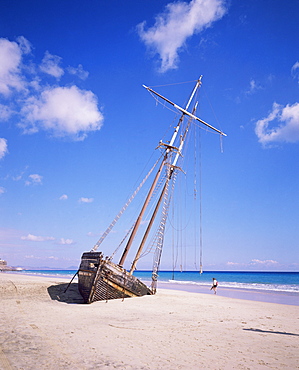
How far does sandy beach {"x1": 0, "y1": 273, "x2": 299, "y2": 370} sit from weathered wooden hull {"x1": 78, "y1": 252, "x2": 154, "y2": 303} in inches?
102

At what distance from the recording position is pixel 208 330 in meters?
10.8

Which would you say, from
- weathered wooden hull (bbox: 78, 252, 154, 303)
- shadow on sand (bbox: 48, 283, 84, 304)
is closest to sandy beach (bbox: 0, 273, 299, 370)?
weathered wooden hull (bbox: 78, 252, 154, 303)

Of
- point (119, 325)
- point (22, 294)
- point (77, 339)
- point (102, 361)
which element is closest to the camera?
point (102, 361)

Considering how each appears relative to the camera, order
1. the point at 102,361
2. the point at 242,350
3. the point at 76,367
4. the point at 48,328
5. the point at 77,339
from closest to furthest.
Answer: the point at 76,367 → the point at 102,361 → the point at 242,350 → the point at 77,339 → the point at 48,328

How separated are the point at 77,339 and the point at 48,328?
6.58 feet

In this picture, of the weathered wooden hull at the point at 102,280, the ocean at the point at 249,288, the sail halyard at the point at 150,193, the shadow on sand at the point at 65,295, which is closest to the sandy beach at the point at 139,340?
the weathered wooden hull at the point at 102,280

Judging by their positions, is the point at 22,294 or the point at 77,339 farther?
the point at 22,294

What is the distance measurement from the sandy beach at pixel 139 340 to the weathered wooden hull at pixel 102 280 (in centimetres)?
259

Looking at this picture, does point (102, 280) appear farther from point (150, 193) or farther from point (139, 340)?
point (139, 340)

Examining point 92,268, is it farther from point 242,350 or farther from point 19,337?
point 242,350

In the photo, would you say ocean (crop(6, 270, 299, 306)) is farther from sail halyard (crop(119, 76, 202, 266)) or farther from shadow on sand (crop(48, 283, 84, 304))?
shadow on sand (crop(48, 283, 84, 304))

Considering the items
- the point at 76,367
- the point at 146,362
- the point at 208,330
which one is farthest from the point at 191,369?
the point at 208,330

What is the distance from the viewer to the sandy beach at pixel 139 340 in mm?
6906

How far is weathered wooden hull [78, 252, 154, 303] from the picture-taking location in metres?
17.3
